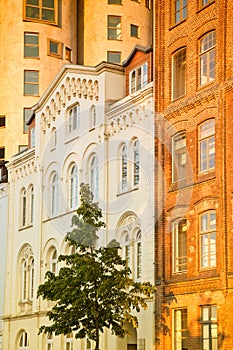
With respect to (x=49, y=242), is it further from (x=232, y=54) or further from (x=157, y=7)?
(x=232, y=54)

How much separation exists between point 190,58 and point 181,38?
1.25 m

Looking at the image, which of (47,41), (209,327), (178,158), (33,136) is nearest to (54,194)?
(33,136)

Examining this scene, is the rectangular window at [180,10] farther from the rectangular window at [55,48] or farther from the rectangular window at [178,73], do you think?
the rectangular window at [55,48]

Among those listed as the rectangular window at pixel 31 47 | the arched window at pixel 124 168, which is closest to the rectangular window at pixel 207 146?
the arched window at pixel 124 168

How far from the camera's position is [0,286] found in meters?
52.7

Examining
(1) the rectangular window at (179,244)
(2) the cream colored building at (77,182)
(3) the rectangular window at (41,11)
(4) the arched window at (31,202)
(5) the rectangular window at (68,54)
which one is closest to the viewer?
(1) the rectangular window at (179,244)

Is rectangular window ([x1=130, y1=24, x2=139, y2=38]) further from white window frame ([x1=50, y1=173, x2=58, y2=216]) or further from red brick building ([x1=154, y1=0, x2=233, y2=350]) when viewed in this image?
red brick building ([x1=154, y1=0, x2=233, y2=350])

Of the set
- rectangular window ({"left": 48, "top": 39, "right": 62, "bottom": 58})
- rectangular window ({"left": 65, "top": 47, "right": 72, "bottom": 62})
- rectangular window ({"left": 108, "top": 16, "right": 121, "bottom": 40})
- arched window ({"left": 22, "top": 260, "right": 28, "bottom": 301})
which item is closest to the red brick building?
arched window ({"left": 22, "top": 260, "right": 28, "bottom": 301})

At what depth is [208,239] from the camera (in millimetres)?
33719

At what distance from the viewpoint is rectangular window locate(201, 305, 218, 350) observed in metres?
32.6

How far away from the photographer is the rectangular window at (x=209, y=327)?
107 feet

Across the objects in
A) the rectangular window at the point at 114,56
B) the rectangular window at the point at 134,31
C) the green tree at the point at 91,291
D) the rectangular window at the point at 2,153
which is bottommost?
the green tree at the point at 91,291

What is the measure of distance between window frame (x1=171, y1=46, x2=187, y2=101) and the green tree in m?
6.39

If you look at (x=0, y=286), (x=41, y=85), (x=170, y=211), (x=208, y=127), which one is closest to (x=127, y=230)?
(x=170, y=211)
